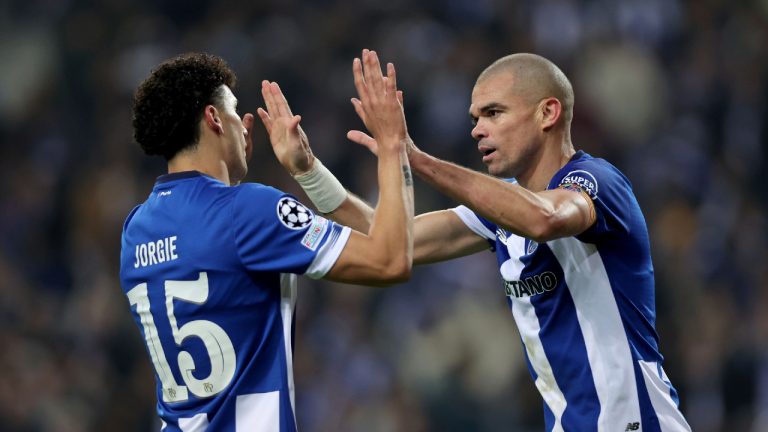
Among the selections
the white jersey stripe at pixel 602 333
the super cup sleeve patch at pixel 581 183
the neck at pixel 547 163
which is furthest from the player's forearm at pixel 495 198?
the neck at pixel 547 163

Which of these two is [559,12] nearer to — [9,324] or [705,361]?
[705,361]

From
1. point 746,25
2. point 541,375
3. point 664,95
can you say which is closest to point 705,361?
point 664,95

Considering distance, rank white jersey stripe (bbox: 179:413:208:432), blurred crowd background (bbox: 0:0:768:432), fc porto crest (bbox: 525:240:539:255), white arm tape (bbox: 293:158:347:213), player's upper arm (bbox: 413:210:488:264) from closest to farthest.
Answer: white jersey stripe (bbox: 179:413:208:432) < fc porto crest (bbox: 525:240:539:255) < white arm tape (bbox: 293:158:347:213) < player's upper arm (bbox: 413:210:488:264) < blurred crowd background (bbox: 0:0:768:432)

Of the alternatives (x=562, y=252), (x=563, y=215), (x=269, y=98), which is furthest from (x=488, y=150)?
(x=269, y=98)

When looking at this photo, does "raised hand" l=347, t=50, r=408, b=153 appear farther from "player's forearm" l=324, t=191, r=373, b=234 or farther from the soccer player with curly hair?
"player's forearm" l=324, t=191, r=373, b=234

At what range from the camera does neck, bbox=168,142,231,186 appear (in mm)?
4430

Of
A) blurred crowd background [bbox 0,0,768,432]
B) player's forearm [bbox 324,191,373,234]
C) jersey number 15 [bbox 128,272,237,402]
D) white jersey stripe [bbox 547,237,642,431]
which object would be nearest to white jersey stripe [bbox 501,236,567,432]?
white jersey stripe [bbox 547,237,642,431]

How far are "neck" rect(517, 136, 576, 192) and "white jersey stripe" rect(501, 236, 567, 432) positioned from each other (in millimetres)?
272

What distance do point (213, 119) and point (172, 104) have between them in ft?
0.53

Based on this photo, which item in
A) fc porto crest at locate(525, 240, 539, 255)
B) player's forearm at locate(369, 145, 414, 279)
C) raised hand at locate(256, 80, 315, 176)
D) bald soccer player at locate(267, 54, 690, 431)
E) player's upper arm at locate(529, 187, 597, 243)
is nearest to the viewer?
player's forearm at locate(369, 145, 414, 279)

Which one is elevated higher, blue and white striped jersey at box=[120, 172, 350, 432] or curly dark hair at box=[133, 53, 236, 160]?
curly dark hair at box=[133, 53, 236, 160]

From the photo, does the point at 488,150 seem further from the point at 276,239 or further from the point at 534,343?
the point at 276,239

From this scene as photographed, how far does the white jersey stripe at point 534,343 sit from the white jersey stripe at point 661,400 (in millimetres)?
347

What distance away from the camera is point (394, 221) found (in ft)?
13.6
